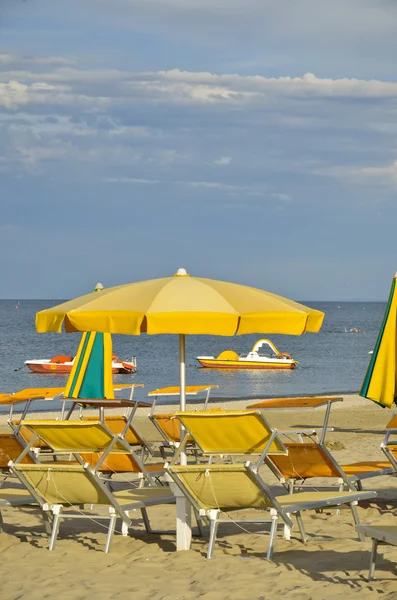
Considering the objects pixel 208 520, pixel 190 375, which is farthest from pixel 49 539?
pixel 190 375

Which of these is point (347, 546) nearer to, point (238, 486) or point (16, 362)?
point (238, 486)

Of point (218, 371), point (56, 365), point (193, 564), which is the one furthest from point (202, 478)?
point (218, 371)

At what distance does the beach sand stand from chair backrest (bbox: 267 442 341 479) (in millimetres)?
383

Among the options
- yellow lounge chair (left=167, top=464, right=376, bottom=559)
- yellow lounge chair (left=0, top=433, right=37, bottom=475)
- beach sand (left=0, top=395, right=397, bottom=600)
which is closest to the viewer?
beach sand (left=0, top=395, right=397, bottom=600)

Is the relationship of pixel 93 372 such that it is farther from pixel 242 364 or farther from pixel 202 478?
pixel 242 364

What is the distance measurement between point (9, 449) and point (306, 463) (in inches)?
94.2

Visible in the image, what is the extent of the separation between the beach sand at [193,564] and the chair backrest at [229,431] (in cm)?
68

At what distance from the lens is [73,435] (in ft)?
21.7

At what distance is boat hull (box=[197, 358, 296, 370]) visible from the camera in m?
44.6

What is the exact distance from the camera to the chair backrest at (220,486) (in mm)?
5918

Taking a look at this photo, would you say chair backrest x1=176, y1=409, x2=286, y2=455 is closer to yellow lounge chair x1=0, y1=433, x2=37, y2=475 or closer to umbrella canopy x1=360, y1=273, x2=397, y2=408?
yellow lounge chair x1=0, y1=433, x2=37, y2=475

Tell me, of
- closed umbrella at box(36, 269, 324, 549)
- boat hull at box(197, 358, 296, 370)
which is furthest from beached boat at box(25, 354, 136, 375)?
closed umbrella at box(36, 269, 324, 549)

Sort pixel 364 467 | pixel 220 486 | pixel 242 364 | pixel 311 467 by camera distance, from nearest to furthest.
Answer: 1. pixel 220 486
2. pixel 311 467
3. pixel 364 467
4. pixel 242 364

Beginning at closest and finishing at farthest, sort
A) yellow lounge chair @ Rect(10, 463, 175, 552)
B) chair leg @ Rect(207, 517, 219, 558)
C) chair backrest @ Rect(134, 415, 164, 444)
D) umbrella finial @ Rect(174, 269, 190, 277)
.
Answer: chair leg @ Rect(207, 517, 219, 558) < yellow lounge chair @ Rect(10, 463, 175, 552) < umbrella finial @ Rect(174, 269, 190, 277) < chair backrest @ Rect(134, 415, 164, 444)
